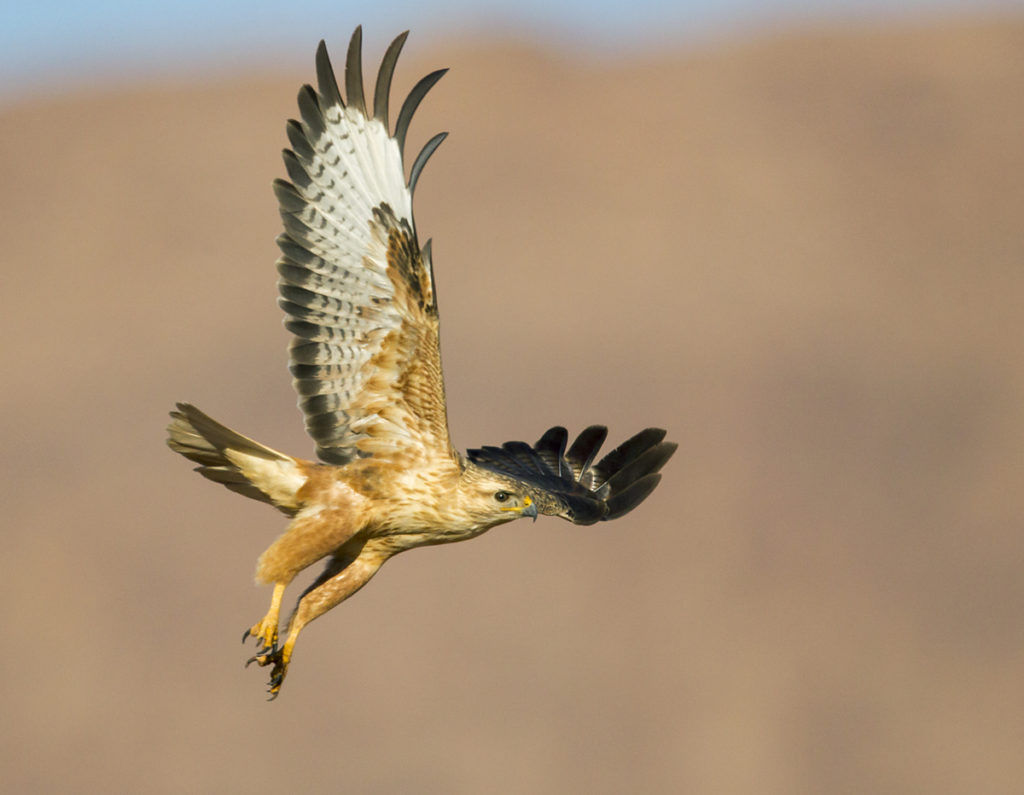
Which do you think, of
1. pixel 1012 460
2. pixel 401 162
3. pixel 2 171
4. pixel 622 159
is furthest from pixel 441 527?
pixel 2 171

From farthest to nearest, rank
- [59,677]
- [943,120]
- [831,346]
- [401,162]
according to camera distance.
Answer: [943,120], [831,346], [59,677], [401,162]

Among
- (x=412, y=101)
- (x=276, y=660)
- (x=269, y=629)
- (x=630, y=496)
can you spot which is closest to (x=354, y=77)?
(x=412, y=101)

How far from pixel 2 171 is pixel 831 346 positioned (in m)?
28.5

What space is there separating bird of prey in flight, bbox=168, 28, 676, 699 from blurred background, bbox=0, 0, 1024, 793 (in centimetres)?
2490

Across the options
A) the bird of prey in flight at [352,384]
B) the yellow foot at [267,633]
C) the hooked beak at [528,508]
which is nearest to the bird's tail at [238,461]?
the bird of prey in flight at [352,384]

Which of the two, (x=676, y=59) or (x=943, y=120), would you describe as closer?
(x=943, y=120)

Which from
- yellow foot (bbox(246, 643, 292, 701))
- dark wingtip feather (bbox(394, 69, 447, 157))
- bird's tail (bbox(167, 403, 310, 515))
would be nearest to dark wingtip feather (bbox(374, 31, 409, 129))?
dark wingtip feather (bbox(394, 69, 447, 157))

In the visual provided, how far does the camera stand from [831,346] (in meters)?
40.8

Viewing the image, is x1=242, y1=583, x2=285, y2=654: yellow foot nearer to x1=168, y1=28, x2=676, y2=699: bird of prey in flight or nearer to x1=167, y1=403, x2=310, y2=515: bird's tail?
x1=168, y1=28, x2=676, y2=699: bird of prey in flight

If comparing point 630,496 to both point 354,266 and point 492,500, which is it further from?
point 354,266

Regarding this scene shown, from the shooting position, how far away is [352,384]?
9.07 metres

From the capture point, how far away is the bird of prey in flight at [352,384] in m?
8.77

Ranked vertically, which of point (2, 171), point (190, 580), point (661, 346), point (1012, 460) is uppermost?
point (2, 171)

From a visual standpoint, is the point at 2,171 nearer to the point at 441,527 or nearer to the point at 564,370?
the point at 564,370
